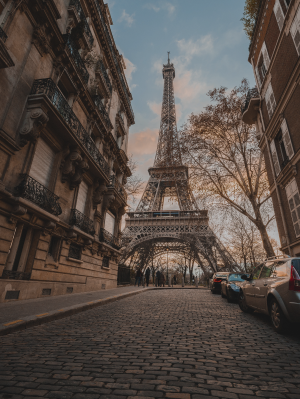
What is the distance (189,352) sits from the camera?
139 inches

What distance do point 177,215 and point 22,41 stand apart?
31155 millimetres

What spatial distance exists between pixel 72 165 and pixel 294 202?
10.7m

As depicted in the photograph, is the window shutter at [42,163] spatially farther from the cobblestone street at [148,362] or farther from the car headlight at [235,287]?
Answer: the car headlight at [235,287]

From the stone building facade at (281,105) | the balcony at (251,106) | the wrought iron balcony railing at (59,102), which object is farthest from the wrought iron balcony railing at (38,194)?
the balcony at (251,106)

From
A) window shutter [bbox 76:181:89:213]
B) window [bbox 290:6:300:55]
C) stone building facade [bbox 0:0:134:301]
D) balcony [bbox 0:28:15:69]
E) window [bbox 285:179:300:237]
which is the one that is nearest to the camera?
balcony [bbox 0:28:15:69]

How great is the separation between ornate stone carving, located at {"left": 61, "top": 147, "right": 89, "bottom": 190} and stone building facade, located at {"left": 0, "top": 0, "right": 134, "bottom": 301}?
1.7 inches

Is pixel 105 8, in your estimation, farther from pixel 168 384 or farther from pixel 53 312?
pixel 168 384

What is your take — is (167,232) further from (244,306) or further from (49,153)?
(244,306)

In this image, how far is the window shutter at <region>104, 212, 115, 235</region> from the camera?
17.4 m

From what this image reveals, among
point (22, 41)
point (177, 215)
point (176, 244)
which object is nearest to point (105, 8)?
point (22, 41)

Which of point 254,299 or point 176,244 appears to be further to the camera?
point 176,244

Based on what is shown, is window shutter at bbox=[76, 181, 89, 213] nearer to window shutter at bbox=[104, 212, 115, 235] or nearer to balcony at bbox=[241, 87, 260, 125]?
window shutter at bbox=[104, 212, 115, 235]

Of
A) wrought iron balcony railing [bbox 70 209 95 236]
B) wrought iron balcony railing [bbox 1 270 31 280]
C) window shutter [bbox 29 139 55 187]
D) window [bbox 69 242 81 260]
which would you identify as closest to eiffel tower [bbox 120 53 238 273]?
wrought iron balcony railing [bbox 70 209 95 236]

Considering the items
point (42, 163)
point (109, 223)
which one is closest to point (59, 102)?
point (42, 163)
